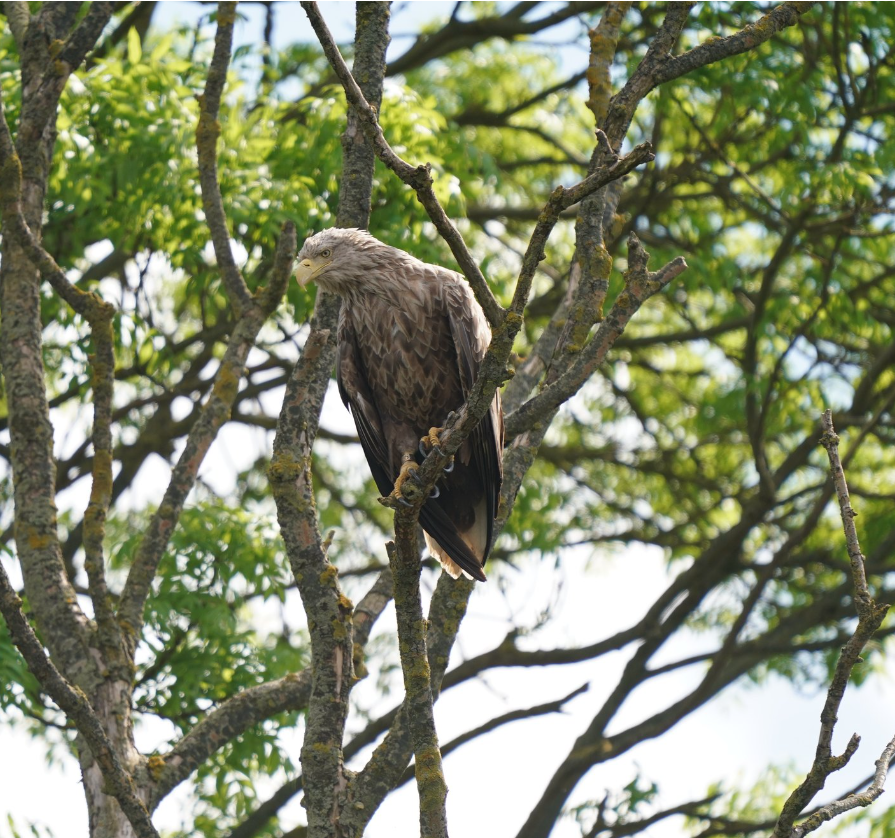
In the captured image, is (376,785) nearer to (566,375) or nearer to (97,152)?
(566,375)

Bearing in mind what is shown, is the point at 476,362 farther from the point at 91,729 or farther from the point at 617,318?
the point at 91,729

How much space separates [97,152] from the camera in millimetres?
6062

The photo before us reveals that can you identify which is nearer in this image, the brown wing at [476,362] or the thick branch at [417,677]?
the thick branch at [417,677]

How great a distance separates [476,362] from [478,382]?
1338mm

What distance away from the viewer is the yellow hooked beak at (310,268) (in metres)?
4.57

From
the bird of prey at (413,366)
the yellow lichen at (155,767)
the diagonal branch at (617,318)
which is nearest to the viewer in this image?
the diagonal branch at (617,318)

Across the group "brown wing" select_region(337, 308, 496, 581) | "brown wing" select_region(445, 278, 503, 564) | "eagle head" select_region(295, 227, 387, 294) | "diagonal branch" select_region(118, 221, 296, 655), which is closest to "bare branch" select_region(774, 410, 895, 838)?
"brown wing" select_region(445, 278, 503, 564)

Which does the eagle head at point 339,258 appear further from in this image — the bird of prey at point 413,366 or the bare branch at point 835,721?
the bare branch at point 835,721

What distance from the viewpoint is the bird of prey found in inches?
171

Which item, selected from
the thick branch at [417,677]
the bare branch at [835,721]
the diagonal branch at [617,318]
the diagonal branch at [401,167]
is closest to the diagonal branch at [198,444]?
the diagonal branch at [617,318]

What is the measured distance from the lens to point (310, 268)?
459cm

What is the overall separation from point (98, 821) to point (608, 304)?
15.1 ft

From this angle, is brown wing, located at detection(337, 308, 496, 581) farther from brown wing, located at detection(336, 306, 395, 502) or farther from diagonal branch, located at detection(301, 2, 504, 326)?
diagonal branch, located at detection(301, 2, 504, 326)

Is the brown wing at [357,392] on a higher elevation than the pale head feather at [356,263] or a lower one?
lower
